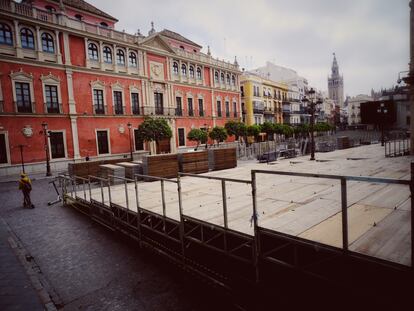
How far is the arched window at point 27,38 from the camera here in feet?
71.0

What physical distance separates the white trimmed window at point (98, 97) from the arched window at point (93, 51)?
2.58m

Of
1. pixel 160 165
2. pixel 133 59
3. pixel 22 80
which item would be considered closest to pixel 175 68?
pixel 133 59

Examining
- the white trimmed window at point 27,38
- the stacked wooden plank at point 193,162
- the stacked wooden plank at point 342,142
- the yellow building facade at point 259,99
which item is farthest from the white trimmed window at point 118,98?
the yellow building facade at point 259,99

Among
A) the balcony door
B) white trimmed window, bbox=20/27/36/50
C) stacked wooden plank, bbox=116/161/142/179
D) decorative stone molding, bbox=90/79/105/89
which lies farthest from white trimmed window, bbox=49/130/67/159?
stacked wooden plank, bbox=116/161/142/179

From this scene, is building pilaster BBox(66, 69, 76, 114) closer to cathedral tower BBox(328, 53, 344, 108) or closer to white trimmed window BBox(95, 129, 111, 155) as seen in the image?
white trimmed window BBox(95, 129, 111, 155)

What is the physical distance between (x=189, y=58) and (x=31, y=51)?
18.9 metres

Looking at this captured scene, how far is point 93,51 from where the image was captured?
26.1m

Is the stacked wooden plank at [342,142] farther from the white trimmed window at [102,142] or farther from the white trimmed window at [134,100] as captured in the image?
the white trimmed window at [102,142]

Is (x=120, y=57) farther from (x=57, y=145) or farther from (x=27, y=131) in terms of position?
(x=27, y=131)

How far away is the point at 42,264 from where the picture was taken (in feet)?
19.2

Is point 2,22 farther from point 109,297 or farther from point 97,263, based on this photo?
point 109,297

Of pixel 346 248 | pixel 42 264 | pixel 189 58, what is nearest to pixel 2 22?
pixel 189 58

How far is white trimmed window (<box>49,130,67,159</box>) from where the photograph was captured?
23.0 metres

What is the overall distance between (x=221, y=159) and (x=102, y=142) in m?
17.5
